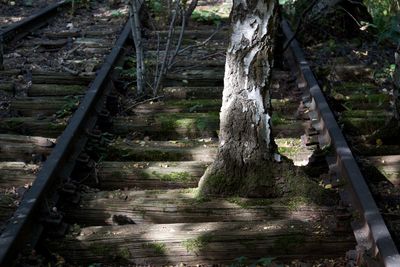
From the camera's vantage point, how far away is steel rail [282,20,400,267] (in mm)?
2861

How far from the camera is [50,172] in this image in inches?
141

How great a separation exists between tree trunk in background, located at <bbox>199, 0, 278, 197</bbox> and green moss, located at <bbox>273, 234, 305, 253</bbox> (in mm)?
467

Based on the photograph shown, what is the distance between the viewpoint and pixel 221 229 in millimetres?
3307

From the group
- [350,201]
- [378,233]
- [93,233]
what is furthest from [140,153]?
[378,233]

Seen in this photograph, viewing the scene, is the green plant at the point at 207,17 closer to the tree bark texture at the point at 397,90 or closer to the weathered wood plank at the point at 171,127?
the weathered wood plank at the point at 171,127

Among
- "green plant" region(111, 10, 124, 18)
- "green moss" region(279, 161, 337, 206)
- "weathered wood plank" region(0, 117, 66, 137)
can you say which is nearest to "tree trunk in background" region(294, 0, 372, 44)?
"green plant" region(111, 10, 124, 18)

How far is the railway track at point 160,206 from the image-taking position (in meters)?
3.22

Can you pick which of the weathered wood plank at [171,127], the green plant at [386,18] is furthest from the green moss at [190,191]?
the green plant at [386,18]

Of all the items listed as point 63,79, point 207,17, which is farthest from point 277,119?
point 207,17

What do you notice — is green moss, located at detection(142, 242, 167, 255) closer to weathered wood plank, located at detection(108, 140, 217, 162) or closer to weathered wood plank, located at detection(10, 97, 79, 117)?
weathered wood plank, located at detection(108, 140, 217, 162)

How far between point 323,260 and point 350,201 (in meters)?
0.43

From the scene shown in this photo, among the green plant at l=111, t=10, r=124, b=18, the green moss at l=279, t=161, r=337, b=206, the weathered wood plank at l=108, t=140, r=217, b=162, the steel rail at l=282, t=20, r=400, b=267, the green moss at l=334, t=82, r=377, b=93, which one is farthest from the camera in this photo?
the green plant at l=111, t=10, r=124, b=18

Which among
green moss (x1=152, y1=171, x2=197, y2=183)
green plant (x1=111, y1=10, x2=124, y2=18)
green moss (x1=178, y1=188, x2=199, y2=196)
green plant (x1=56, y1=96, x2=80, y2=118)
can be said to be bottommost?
green plant (x1=111, y1=10, x2=124, y2=18)

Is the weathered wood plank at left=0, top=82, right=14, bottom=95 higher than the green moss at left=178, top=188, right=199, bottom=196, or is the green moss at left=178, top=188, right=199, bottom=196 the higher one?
the green moss at left=178, top=188, right=199, bottom=196
